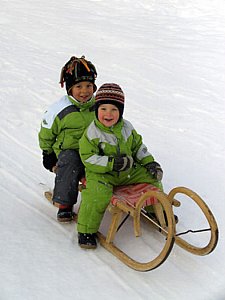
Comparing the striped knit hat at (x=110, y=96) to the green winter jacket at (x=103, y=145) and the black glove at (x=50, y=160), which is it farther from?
the black glove at (x=50, y=160)

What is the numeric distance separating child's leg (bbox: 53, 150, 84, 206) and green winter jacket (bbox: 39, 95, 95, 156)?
16cm

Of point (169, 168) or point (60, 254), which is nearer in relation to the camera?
point (60, 254)

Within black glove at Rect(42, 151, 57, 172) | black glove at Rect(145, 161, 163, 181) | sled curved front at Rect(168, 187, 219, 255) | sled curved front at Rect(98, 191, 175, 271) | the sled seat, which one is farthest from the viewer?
black glove at Rect(42, 151, 57, 172)

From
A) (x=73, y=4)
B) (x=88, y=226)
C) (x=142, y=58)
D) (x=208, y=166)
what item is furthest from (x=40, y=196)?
(x=73, y=4)

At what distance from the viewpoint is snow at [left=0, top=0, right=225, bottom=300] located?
123 inches

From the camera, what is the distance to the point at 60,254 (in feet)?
11.0

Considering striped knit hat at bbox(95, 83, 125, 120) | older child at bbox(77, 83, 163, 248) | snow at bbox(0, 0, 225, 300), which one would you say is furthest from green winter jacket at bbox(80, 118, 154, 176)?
snow at bbox(0, 0, 225, 300)

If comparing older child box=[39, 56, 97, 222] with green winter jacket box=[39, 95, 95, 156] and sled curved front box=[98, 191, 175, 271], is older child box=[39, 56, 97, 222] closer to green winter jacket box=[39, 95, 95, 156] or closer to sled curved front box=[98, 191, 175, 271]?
green winter jacket box=[39, 95, 95, 156]

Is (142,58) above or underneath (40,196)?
above

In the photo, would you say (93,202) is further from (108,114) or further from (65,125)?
(65,125)

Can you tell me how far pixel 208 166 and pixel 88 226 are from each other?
1.73 metres

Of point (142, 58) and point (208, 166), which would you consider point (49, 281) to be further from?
point (142, 58)

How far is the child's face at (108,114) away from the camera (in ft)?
11.2

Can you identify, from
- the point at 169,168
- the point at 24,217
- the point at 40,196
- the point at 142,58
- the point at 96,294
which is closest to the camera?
the point at 96,294
